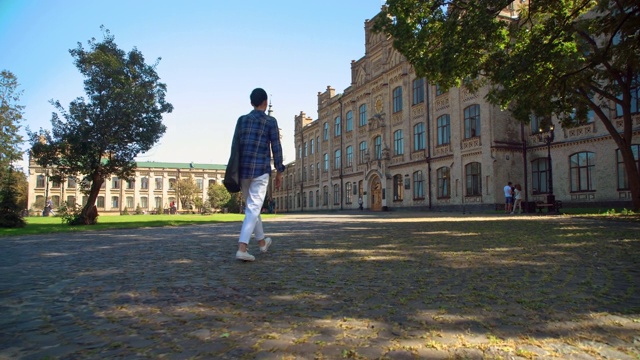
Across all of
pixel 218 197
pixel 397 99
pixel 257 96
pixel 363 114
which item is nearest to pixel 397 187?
pixel 397 99

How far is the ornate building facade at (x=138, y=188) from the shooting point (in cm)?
7756

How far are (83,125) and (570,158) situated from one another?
27.0 metres

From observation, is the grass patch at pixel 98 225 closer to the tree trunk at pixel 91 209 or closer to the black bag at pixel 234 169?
the tree trunk at pixel 91 209

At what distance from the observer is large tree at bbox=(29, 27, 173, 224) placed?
1800 cm

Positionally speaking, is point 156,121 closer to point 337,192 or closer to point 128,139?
point 128,139

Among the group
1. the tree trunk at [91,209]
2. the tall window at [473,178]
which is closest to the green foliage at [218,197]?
the tall window at [473,178]

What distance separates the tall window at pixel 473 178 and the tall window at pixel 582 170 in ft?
18.5

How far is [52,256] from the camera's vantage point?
6285 millimetres

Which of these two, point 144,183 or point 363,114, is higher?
point 363,114

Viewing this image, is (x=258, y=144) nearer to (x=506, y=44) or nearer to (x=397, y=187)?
(x=506, y=44)

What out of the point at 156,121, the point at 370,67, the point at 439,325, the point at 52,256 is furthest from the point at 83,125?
the point at 370,67

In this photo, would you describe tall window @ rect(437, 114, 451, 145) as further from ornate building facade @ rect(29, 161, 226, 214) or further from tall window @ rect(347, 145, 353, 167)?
ornate building facade @ rect(29, 161, 226, 214)

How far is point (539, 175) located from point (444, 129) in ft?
25.2

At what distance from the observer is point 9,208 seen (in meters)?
16.8
